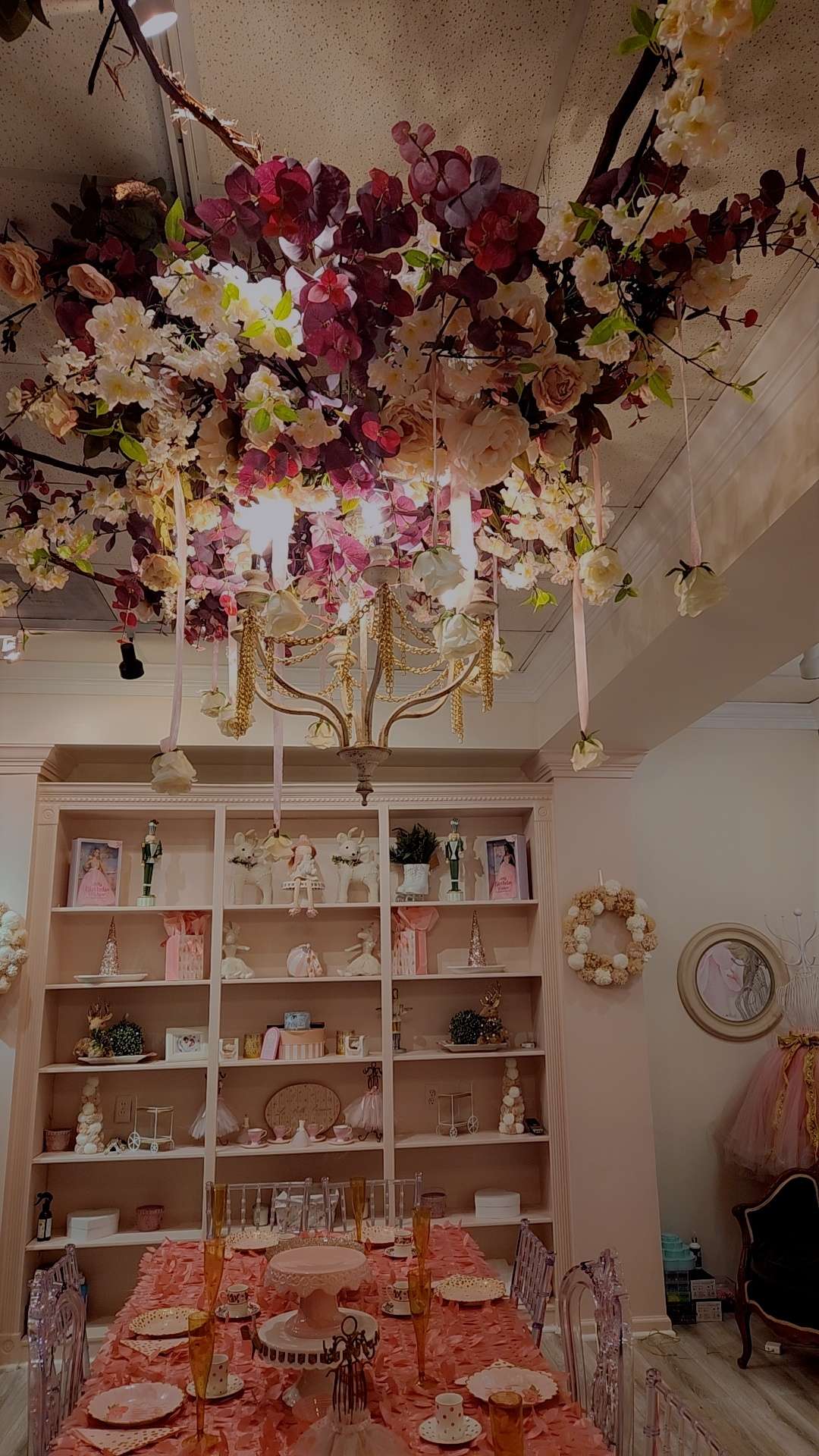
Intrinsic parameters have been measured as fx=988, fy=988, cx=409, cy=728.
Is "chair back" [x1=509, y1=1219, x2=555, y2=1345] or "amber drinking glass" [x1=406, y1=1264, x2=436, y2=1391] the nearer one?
"amber drinking glass" [x1=406, y1=1264, x2=436, y2=1391]

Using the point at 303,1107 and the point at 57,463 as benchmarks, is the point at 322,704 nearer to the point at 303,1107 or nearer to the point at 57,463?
the point at 57,463

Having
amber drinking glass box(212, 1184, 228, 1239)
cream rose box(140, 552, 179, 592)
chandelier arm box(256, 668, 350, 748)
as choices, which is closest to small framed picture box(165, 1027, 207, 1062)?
amber drinking glass box(212, 1184, 228, 1239)

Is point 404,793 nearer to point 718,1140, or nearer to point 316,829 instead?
point 316,829

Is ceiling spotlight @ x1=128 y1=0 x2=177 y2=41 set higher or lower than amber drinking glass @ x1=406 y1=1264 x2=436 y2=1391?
higher

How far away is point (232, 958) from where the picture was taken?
183 inches

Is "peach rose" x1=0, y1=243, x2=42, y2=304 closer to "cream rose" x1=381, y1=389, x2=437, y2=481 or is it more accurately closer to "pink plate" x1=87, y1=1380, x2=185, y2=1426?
"cream rose" x1=381, y1=389, x2=437, y2=481

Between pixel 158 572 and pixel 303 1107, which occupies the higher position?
pixel 158 572

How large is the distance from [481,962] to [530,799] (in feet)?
2.74

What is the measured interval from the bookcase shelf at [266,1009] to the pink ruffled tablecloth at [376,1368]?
4.87 feet

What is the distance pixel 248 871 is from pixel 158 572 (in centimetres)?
302

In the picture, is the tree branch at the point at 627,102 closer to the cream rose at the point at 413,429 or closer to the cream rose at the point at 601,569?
the cream rose at the point at 413,429

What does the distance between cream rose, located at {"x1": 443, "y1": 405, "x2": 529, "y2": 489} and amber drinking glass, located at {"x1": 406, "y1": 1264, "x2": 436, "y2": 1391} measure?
5.81 ft

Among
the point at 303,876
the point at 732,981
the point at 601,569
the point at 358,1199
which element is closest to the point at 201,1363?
the point at 358,1199

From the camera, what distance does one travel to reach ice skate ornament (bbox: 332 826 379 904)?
4.79m
